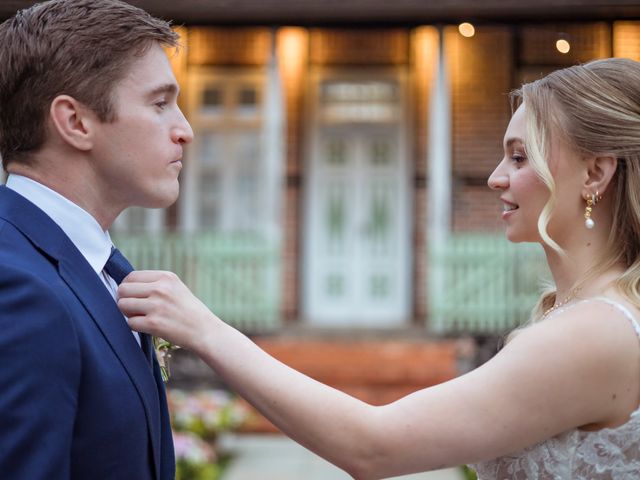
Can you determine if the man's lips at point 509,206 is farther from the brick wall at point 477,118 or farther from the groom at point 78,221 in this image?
the brick wall at point 477,118

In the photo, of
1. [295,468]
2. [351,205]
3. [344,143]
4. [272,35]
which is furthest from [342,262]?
[295,468]

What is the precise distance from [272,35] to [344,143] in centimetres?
225

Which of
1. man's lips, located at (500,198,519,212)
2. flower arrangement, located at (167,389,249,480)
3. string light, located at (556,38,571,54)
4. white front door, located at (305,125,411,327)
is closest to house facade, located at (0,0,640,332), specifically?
white front door, located at (305,125,411,327)

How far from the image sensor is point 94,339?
1.72 m

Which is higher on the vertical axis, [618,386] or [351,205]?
[351,205]

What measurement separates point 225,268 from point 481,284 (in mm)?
3236

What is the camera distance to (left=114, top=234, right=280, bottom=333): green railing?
38.5 ft

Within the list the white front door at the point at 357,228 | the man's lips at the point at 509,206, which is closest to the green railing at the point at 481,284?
the white front door at the point at 357,228

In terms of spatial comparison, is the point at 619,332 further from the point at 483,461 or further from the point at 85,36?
the point at 85,36

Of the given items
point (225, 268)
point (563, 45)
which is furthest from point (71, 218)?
point (225, 268)

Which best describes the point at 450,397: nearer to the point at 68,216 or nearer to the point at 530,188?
the point at 530,188

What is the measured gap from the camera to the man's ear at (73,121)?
1.82 metres

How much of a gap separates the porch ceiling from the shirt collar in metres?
8.45

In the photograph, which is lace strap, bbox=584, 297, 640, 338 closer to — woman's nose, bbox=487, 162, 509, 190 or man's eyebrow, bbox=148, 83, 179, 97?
woman's nose, bbox=487, 162, 509, 190
